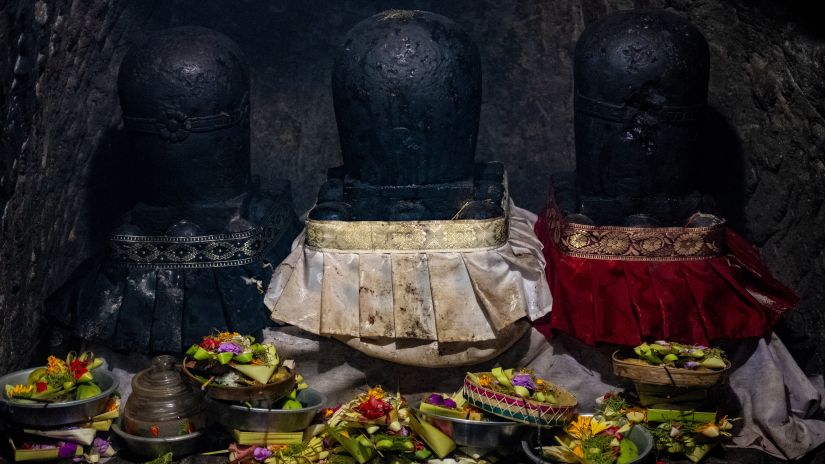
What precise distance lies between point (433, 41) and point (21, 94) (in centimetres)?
191

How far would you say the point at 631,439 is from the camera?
12.9 ft

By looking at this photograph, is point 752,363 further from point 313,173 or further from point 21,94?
point 21,94

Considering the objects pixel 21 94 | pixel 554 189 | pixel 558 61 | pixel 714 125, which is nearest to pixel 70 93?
pixel 21 94

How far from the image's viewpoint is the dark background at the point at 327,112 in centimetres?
448

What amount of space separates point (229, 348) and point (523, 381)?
1.24 metres

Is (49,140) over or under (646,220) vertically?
over

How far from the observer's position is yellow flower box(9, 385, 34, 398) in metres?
4.07

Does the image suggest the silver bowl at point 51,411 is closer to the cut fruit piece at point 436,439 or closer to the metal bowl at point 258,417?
the metal bowl at point 258,417

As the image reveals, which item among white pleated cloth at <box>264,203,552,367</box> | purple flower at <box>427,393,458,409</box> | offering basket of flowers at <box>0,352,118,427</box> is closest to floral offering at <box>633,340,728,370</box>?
white pleated cloth at <box>264,203,552,367</box>

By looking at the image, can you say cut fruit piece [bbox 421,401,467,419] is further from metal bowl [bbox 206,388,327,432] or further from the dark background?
the dark background

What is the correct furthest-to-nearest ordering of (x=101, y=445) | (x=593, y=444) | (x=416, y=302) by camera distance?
(x=416, y=302), (x=101, y=445), (x=593, y=444)

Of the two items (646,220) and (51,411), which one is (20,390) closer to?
(51,411)

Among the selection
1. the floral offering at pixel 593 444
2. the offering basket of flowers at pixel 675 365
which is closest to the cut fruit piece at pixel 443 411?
the floral offering at pixel 593 444

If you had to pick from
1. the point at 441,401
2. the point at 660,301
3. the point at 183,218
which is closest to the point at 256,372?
the point at 441,401
